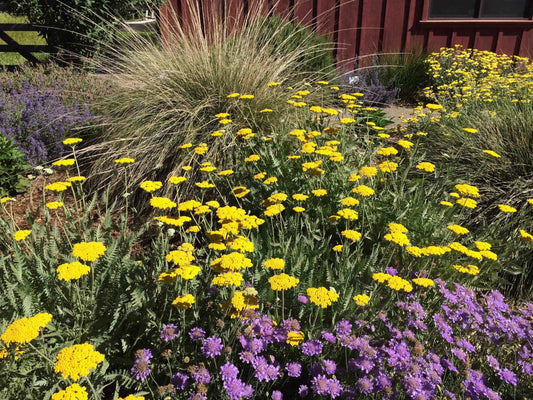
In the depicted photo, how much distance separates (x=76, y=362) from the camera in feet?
3.70

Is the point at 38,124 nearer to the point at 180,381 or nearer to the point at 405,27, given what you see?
the point at 180,381

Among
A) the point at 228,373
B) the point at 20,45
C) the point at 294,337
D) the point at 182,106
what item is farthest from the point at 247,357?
the point at 20,45

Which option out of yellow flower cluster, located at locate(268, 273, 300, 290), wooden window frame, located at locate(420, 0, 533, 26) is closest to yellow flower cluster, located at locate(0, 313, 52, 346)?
yellow flower cluster, located at locate(268, 273, 300, 290)

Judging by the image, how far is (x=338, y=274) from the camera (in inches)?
79.6

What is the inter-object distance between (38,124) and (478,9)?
723 cm

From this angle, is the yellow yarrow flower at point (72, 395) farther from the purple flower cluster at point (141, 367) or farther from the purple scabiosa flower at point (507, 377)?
the purple scabiosa flower at point (507, 377)

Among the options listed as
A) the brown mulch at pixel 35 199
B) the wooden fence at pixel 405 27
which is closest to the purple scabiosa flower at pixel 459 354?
the brown mulch at pixel 35 199

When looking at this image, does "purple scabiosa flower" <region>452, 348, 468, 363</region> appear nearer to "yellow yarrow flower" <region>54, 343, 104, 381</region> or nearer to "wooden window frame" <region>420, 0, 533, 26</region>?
"yellow yarrow flower" <region>54, 343, 104, 381</region>

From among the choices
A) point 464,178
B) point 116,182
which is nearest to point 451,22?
point 464,178

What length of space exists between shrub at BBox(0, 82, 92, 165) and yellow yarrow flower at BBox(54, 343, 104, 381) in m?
3.34

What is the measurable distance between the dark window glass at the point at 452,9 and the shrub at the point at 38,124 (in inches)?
245

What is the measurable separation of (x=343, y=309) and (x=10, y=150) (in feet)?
10.7

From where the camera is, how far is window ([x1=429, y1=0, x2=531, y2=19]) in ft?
24.3

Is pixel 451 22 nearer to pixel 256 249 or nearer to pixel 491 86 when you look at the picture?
pixel 491 86
